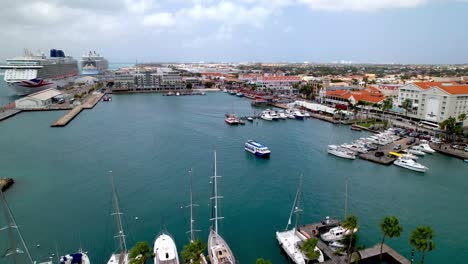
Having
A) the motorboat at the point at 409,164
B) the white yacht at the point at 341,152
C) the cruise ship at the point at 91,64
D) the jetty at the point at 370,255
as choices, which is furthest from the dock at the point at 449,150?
the cruise ship at the point at 91,64

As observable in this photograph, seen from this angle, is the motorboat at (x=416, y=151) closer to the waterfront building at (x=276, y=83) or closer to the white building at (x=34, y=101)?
the waterfront building at (x=276, y=83)

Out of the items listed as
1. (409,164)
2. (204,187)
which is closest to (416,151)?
(409,164)

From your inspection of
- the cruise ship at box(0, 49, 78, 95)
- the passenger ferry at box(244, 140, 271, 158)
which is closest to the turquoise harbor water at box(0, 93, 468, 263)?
the passenger ferry at box(244, 140, 271, 158)

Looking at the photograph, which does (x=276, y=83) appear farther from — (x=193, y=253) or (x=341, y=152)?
(x=193, y=253)

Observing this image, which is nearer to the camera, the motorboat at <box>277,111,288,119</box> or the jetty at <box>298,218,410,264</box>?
the jetty at <box>298,218,410,264</box>

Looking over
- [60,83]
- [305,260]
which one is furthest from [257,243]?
[60,83]

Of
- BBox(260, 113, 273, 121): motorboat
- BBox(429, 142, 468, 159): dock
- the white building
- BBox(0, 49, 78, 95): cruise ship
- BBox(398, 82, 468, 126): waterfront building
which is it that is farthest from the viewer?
BBox(0, 49, 78, 95): cruise ship

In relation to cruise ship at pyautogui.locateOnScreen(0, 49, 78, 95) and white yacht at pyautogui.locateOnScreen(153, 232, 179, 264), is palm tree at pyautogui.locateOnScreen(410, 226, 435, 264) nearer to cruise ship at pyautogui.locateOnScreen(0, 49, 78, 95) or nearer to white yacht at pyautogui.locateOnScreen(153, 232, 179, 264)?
white yacht at pyautogui.locateOnScreen(153, 232, 179, 264)
